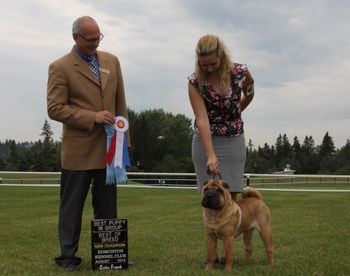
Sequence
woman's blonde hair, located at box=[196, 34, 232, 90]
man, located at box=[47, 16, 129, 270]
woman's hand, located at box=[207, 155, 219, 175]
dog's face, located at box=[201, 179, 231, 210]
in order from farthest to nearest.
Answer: man, located at box=[47, 16, 129, 270], woman's hand, located at box=[207, 155, 219, 175], woman's blonde hair, located at box=[196, 34, 232, 90], dog's face, located at box=[201, 179, 231, 210]

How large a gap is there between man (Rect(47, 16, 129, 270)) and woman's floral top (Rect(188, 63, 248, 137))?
3.12 feet

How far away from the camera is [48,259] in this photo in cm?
587

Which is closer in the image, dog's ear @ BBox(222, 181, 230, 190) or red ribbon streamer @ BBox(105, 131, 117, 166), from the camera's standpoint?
dog's ear @ BBox(222, 181, 230, 190)

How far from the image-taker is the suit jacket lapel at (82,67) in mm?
5160

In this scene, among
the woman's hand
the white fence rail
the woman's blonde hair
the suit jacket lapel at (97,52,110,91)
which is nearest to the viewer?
the woman's blonde hair

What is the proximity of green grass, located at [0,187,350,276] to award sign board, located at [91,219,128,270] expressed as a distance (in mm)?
139

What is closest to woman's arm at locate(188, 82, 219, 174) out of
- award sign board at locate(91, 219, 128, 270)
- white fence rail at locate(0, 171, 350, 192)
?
award sign board at locate(91, 219, 128, 270)

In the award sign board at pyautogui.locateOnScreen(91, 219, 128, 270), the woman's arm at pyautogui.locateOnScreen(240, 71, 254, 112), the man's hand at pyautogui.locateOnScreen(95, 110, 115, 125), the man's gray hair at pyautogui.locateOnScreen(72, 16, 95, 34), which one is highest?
the man's gray hair at pyautogui.locateOnScreen(72, 16, 95, 34)

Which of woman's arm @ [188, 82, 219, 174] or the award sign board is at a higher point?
woman's arm @ [188, 82, 219, 174]

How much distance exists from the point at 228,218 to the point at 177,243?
2.31 m

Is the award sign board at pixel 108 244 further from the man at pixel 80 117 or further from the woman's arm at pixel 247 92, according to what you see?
the woman's arm at pixel 247 92

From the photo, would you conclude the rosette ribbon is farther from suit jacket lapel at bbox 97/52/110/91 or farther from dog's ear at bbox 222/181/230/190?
dog's ear at bbox 222/181/230/190

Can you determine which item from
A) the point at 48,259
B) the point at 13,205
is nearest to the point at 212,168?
the point at 48,259

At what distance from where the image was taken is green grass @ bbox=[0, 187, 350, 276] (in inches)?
204
